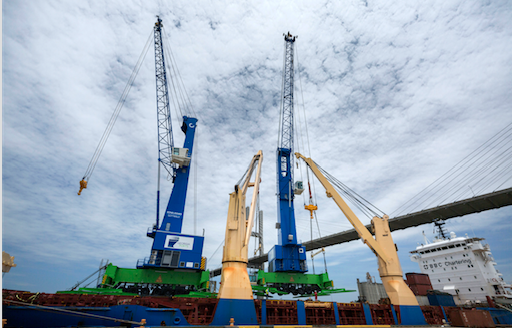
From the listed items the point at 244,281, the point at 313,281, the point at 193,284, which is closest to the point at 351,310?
the point at 244,281

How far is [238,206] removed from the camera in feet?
72.8

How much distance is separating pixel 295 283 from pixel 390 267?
1409 cm

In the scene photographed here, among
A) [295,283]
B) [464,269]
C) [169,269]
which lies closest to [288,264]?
[295,283]

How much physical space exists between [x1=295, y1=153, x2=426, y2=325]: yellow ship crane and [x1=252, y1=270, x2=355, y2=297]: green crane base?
10.7 meters

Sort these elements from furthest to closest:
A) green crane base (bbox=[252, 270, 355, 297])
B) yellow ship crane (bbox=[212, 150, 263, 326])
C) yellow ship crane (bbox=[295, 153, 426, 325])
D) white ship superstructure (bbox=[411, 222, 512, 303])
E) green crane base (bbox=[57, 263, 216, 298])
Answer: white ship superstructure (bbox=[411, 222, 512, 303]) < green crane base (bbox=[252, 270, 355, 297]) < green crane base (bbox=[57, 263, 216, 298]) < yellow ship crane (bbox=[295, 153, 426, 325]) < yellow ship crane (bbox=[212, 150, 263, 326])

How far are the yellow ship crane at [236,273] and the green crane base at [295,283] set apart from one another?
574 inches

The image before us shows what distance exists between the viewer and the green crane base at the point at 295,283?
3309 cm

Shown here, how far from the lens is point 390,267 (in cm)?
2378

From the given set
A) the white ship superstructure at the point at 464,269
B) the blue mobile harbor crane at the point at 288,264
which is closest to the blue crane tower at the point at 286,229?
the blue mobile harbor crane at the point at 288,264

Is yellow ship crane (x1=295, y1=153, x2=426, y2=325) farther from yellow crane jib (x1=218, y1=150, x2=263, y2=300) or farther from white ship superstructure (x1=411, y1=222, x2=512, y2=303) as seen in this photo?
white ship superstructure (x1=411, y1=222, x2=512, y2=303)

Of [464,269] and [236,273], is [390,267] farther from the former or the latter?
[464,269]

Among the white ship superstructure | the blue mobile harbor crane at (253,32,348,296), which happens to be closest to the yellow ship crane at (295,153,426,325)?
the blue mobile harbor crane at (253,32,348,296)

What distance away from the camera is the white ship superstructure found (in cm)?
3806

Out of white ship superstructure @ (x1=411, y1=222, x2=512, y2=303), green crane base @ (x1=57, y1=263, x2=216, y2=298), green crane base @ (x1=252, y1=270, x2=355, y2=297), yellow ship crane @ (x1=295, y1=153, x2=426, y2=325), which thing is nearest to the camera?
yellow ship crane @ (x1=295, y1=153, x2=426, y2=325)
